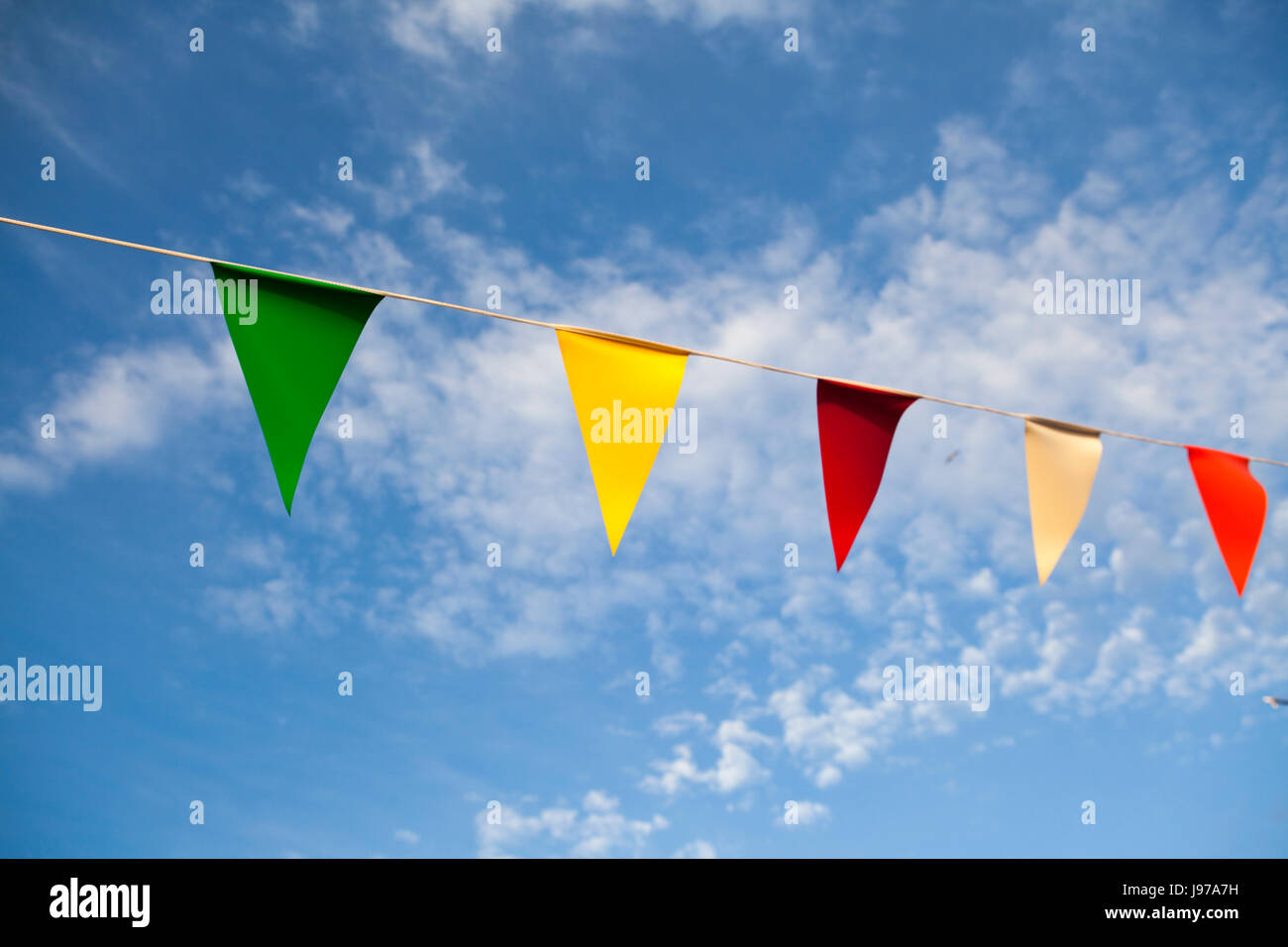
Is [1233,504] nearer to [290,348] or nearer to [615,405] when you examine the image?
[615,405]

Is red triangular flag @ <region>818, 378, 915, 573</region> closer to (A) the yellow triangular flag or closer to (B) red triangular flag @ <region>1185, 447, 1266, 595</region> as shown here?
(A) the yellow triangular flag

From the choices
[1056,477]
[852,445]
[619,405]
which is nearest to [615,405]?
[619,405]

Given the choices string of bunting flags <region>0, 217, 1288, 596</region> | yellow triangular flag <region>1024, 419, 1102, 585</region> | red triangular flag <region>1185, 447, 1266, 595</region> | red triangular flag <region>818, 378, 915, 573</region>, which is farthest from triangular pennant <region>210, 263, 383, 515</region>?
red triangular flag <region>1185, 447, 1266, 595</region>

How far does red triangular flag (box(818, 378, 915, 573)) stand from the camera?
3.59 m

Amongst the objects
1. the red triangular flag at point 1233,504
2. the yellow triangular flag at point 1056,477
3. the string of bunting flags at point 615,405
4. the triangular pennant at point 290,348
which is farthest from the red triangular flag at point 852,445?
the triangular pennant at point 290,348

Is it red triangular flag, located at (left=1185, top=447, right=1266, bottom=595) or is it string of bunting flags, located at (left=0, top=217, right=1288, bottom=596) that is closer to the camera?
string of bunting flags, located at (left=0, top=217, right=1288, bottom=596)

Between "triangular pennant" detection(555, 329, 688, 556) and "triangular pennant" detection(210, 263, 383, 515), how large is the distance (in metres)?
0.80

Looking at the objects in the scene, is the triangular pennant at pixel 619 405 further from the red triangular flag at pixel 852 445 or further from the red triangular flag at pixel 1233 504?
the red triangular flag at pixel 1233 504

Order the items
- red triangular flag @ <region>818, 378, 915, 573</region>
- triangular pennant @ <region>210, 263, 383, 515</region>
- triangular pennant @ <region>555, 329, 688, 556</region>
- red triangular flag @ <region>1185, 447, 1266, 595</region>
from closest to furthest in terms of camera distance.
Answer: triangular pennant @ <region>210, 263, 383, 515</region>, triangular pennant @ <region>555, 329, 688, 556</region>, red triangular flag @ <region>818, 378, 915, 573</region>, red triangular flag @ <region>1185, 447, 1266, 595</region>

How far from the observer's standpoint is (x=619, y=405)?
10.8 ft
